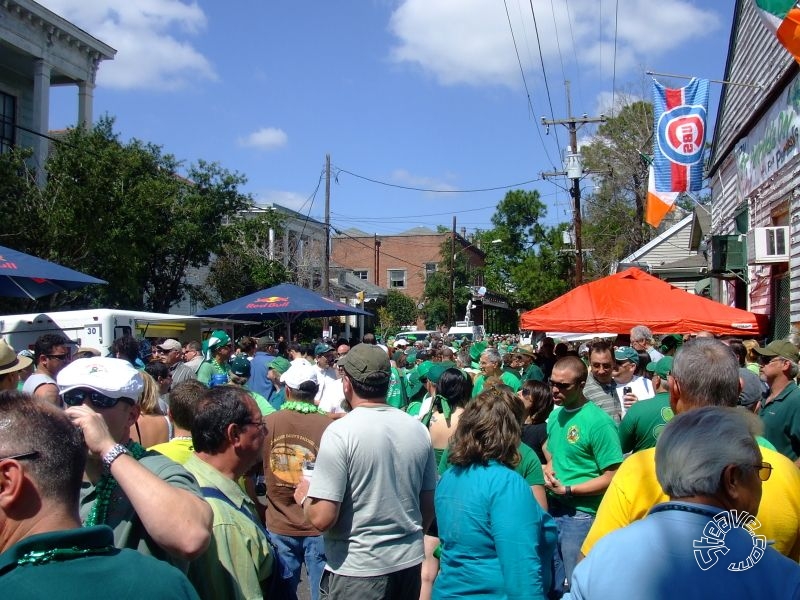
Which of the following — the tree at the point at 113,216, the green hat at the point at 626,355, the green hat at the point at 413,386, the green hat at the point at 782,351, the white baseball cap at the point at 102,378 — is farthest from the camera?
the tree at the point at 113,216

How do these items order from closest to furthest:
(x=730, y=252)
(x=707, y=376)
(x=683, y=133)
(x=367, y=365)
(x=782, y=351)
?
(x=707, y=376) → (x=367, y=365) → (x=782, y=351) → (x=683, y=133) → (x=730, y=252)

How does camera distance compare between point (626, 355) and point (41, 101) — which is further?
point (41, 101)

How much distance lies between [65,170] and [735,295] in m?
17.4

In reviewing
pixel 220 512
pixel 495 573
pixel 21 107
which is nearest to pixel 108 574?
pixel 220 512

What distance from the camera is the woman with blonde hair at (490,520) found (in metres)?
3.29

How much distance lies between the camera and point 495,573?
3352mm

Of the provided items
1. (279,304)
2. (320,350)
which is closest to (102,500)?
(320,350)

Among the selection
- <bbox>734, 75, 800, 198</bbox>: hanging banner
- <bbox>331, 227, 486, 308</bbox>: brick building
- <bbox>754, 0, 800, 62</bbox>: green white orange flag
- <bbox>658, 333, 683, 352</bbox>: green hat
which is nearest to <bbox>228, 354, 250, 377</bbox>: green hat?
<bbox>658, 333, 683, 352</bbox>: green hat

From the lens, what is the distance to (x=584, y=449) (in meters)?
4.73

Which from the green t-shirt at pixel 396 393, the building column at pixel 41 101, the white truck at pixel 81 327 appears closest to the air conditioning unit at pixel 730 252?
the green t-shirt at pixel 396 393

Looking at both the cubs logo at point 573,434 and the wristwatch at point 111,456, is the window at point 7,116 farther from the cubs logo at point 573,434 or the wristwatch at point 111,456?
the wristwatch at point 111,456

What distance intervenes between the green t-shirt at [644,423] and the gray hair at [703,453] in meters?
2.62

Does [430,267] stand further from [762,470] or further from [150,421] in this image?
[762,470]

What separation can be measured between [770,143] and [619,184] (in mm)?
31648
